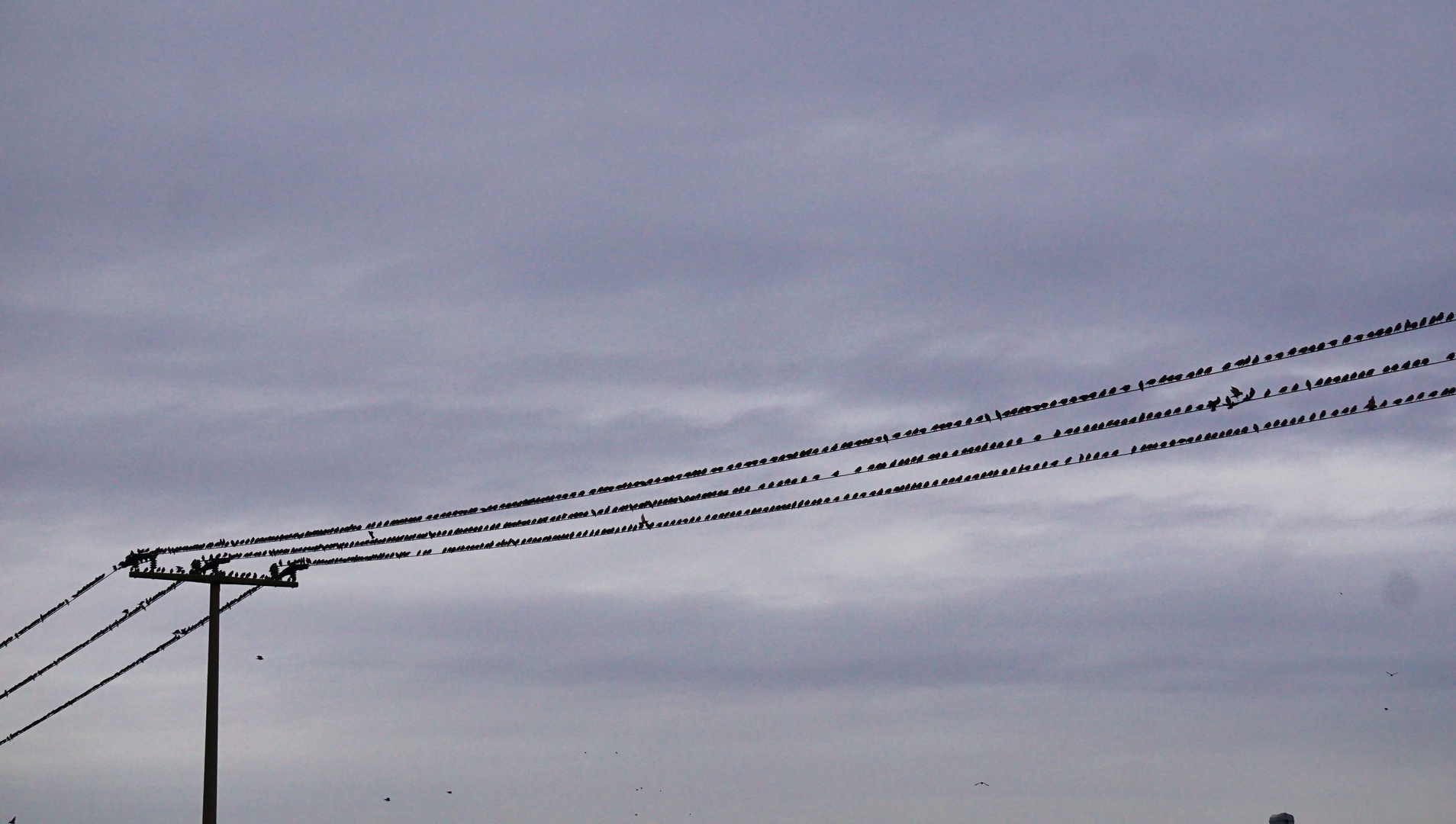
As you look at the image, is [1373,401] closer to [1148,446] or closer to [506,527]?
[1148,446]

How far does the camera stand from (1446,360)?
1704 inches

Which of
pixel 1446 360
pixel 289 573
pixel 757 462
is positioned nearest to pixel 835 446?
pixel 757 462

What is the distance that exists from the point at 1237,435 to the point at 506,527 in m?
23.9

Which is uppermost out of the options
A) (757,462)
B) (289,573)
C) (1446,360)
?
(289,573)

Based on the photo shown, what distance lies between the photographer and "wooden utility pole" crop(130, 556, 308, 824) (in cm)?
6706

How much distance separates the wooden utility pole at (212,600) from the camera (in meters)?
67.1

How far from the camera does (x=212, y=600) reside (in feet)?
229

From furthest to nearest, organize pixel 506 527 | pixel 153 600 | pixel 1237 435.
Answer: pixel 153 600 < pixel 506 527 < pixel 1237 435

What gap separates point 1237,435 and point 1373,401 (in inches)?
231

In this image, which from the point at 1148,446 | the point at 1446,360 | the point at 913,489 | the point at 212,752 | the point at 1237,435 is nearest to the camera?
the point at 1446,360

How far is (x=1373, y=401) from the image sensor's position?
4569 cm

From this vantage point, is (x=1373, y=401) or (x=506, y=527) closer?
(x=1373, y=401)

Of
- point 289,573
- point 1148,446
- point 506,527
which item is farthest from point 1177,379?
point 289,573

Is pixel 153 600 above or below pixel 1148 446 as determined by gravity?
above
